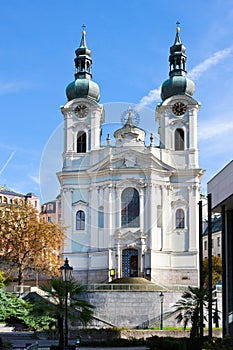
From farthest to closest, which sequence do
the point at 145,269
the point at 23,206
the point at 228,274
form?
the point at 145,269
the point at 23,206
the point at 228,274

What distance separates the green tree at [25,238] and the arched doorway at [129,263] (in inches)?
448

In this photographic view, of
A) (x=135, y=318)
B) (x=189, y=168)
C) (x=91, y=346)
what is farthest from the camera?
(x=189, y=168)

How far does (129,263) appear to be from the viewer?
7375 centimetres

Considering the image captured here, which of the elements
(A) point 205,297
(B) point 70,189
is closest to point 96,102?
(B) point 70,189

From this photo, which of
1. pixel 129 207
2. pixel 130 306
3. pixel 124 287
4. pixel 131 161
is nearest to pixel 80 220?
pixel 129 207

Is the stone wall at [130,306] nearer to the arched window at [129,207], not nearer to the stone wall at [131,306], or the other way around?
the stone wall at [131,306]

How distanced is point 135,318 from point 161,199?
63.1ft

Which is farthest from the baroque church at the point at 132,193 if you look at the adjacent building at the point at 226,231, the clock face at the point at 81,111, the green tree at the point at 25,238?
the adjacent building at the point at 226,231

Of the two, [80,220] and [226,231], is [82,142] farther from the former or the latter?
[226,231]

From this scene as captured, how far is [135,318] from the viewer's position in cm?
5844

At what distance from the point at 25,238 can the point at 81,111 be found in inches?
848

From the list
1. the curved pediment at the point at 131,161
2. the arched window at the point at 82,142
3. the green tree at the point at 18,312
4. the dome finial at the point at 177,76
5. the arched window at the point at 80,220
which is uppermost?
the dome finial at the point at 177,76

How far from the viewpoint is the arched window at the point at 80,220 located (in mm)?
77062

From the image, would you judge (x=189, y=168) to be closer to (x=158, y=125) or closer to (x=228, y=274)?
(x=158, y=125)
